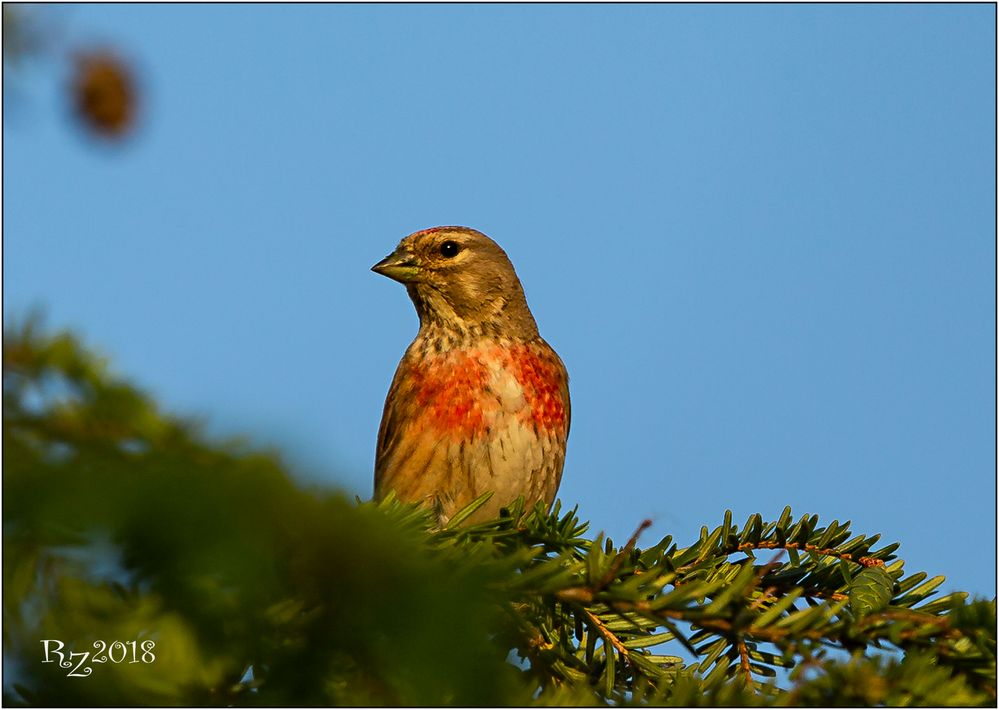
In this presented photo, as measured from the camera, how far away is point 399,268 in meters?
7.18

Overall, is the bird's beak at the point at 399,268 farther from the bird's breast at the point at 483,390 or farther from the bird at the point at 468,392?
the bird's breast at the point at 483,390

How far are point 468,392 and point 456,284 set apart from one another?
46.4 inches

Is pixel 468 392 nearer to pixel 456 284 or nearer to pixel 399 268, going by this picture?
pixel 456 284

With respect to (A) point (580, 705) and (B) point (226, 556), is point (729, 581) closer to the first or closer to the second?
(A) point (580, 705)

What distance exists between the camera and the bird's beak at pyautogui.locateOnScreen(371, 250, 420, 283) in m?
7.15

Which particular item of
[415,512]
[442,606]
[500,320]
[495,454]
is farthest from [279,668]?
[500,320]

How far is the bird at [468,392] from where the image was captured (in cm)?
606

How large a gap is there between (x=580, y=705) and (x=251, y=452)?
118 centimetres

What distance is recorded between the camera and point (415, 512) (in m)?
3.56
